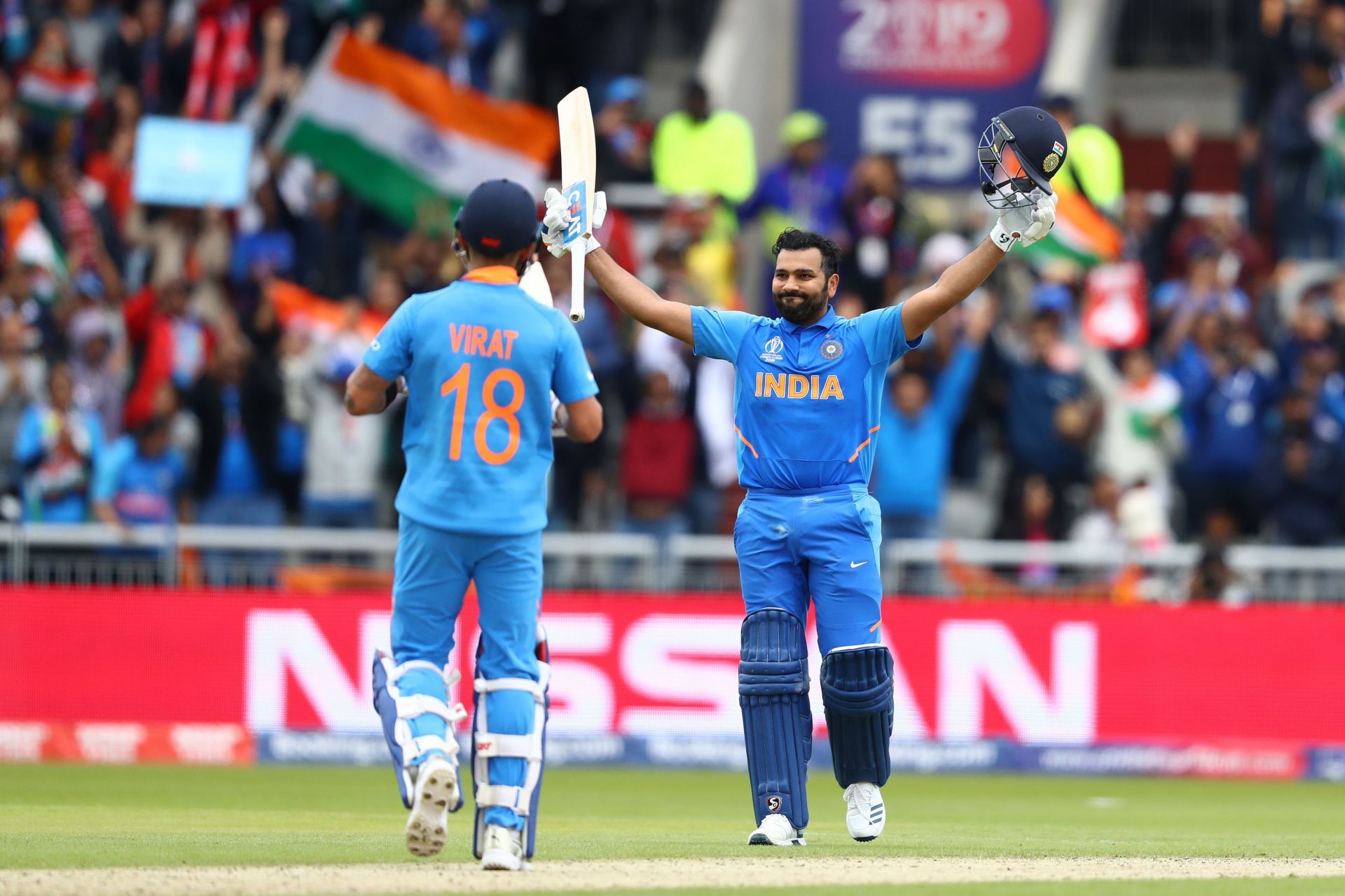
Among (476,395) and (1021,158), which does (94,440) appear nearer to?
(476,395)

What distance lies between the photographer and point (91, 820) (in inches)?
A: 432

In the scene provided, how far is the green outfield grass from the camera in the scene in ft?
29.2

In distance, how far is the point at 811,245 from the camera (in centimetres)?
944

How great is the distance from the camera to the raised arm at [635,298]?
948 centimetres

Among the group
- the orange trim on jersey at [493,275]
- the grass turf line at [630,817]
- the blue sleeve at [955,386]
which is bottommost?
the grass turf line at [630,817]

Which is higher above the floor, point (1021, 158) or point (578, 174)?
point (1021, 158)

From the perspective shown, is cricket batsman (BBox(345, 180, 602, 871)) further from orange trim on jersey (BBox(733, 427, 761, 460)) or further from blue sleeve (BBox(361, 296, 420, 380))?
orange trim on jersey (BBox(733, 427, 761, 460))

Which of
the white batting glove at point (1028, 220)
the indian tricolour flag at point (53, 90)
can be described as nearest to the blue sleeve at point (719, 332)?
the white batting glove at point (1028, 220)

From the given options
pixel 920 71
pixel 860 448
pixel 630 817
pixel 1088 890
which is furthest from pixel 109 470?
pixel 1088 890

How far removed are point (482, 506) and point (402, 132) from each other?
12053mm

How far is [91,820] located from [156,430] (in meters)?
6.85

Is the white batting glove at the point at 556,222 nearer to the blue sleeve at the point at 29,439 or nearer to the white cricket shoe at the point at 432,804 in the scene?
the white cricket shoe at the point at 432,804

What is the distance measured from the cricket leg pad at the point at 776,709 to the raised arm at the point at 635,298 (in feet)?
4.24

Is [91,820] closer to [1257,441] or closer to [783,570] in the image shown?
[783,570]
